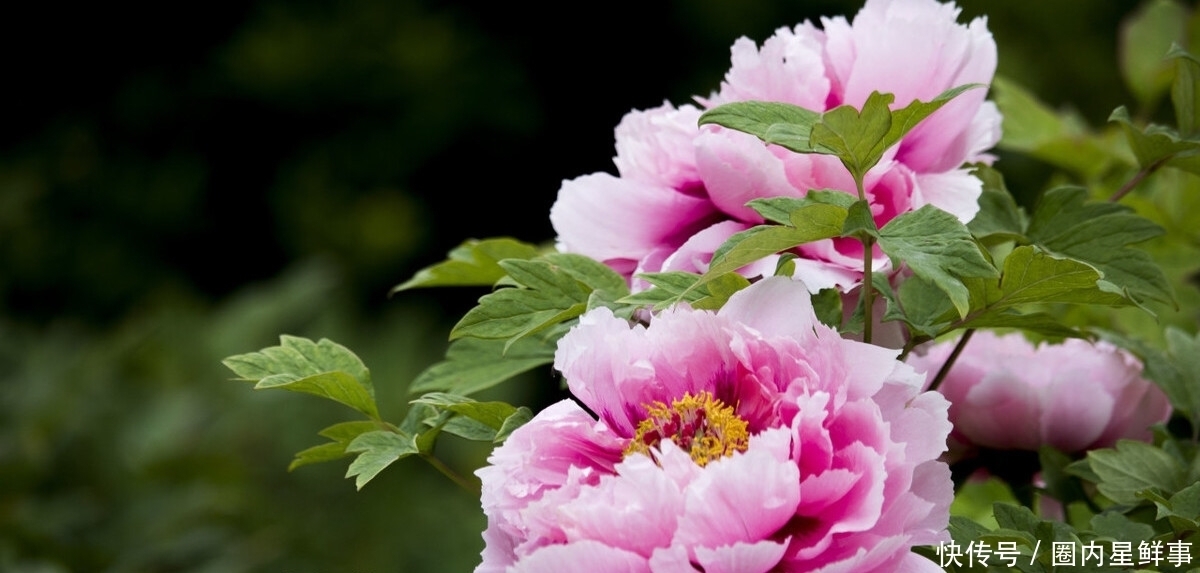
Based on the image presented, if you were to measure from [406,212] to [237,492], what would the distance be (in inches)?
63.3

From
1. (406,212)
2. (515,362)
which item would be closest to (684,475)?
(515,362)

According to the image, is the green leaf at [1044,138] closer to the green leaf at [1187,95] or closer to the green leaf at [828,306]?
the green leaf at [1187,95]

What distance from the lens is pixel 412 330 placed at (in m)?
2.97

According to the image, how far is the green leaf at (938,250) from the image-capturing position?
0.50 meters

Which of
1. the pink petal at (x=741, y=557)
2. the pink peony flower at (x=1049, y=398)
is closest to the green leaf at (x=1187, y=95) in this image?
the pink peony flower at (x=1049, y=398)

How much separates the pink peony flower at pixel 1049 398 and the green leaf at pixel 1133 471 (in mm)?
86

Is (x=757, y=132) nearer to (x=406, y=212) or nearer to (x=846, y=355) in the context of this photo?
(x=846, y=355)

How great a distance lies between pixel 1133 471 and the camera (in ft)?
1.96

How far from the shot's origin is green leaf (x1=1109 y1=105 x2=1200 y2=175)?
2.10ft

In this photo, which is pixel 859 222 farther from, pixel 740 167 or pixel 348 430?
pixel 348 430

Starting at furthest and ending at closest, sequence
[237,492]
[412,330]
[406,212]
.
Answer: [406,212]
[412,330]
[237,492]

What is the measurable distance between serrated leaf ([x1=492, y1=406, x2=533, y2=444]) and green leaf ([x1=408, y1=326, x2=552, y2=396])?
93mm

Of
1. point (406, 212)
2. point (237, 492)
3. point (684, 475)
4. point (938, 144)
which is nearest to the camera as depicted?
point (684, 475)

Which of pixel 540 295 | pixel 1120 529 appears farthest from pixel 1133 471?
pixel 540 295
